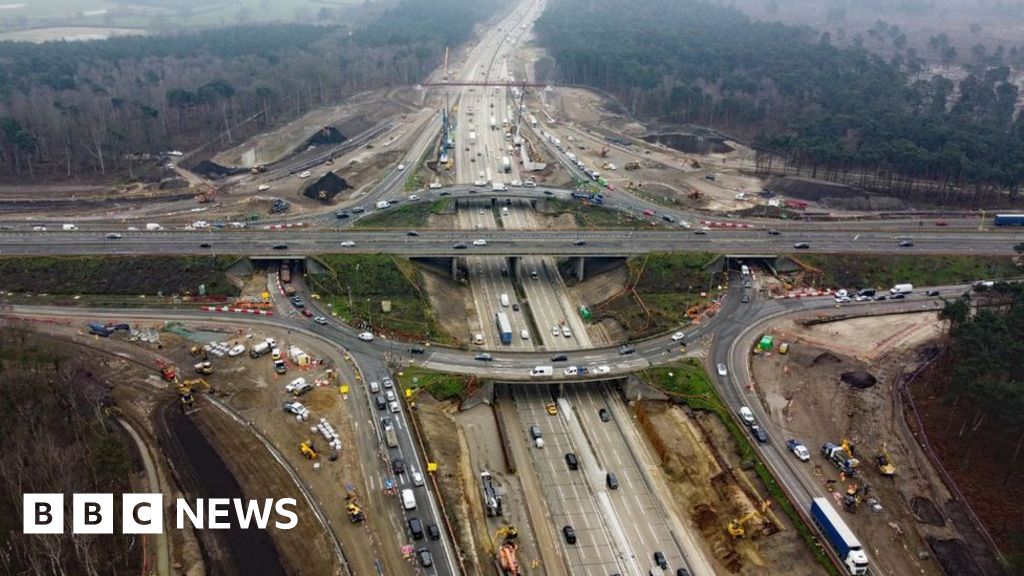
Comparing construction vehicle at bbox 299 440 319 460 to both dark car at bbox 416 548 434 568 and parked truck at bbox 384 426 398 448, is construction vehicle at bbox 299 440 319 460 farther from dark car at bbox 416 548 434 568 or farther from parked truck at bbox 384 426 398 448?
dark car at bbox 416 548 434 568

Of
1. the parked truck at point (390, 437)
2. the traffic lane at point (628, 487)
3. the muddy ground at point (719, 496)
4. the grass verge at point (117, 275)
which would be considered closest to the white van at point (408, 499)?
the parked truck at point (390, 437)

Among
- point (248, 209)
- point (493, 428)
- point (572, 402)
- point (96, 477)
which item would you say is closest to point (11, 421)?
point (96, 477)

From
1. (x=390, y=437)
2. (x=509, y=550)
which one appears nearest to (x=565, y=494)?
(x=509, y=550)

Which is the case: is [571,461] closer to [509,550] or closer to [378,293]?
[509,550]

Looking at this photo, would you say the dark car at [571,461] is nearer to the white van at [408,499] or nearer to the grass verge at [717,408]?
the grass verge at [717,408]

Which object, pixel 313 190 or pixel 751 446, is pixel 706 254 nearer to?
pixel 751 446

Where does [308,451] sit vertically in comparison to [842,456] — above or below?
below
